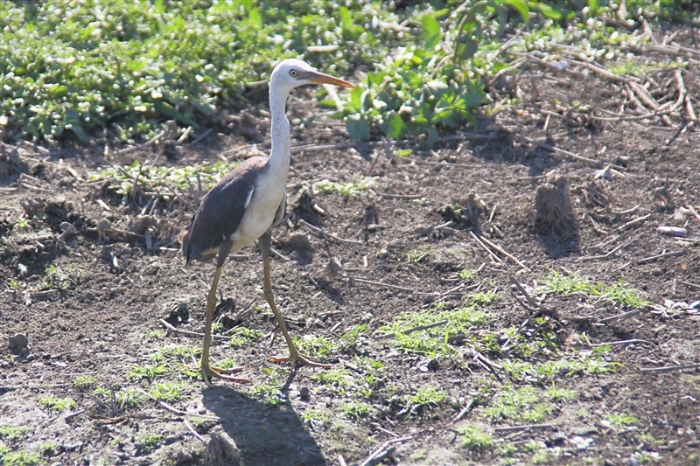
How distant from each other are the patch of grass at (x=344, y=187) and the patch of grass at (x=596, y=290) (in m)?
2.01

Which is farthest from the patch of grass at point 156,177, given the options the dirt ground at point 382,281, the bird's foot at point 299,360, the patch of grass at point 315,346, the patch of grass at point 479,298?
the patch of grass at point 479,298

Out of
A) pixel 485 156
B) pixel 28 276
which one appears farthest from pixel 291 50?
pixel 28 276

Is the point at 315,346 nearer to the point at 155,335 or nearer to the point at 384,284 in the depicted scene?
the point at 384,284

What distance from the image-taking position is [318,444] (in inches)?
185

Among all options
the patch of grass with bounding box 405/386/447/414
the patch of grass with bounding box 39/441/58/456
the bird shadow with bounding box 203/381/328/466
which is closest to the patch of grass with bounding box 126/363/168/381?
the bird shadow with bounding box 203/381/328/466

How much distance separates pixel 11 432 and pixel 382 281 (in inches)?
114

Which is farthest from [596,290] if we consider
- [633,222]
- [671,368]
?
[633,222]

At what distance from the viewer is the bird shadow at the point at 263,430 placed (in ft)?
15.1

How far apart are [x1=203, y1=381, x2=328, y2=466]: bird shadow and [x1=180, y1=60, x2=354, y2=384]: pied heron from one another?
0.78ft

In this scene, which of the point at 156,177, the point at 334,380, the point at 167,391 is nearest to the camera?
the point at 167,391

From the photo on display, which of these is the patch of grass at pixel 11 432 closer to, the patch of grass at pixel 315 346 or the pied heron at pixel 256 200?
the pied heron at pixel 256 200

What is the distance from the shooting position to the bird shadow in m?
4.61

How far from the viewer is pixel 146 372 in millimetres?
5320

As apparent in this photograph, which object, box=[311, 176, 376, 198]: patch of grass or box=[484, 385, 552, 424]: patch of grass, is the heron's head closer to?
box=[311, 176, 376, 198]: patch of grass
